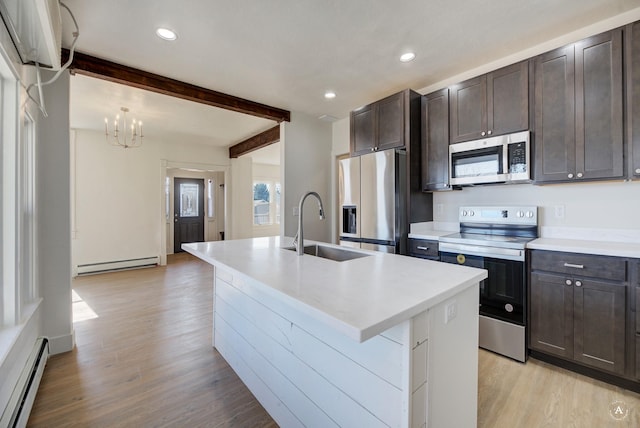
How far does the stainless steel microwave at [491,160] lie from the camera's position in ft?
7.63

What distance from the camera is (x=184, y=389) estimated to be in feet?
6.15

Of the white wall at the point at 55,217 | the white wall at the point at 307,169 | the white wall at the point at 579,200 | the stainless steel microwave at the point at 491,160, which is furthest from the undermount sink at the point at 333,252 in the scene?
the white wall at the point at 55,217

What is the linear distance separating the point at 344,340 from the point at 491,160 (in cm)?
223

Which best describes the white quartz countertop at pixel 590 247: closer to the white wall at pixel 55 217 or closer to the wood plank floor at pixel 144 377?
the wood plank floor at pixel 144 377

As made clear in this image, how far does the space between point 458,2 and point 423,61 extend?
Result: 2.53ft

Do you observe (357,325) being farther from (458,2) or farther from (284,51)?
(284,51)

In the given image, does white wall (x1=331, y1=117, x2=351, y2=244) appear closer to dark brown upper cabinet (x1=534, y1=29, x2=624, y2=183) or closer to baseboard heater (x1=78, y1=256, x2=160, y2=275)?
dark brown upper cabinet (x1=534, y1=29, x2=624, y2=183)

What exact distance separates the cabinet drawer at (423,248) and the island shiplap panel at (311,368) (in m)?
1.76

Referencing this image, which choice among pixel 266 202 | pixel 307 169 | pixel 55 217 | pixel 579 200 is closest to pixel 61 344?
pixel 55 217

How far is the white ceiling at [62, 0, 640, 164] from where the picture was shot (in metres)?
1.93

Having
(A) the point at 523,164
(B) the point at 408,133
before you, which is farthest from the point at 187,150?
(A) the point at 523,164

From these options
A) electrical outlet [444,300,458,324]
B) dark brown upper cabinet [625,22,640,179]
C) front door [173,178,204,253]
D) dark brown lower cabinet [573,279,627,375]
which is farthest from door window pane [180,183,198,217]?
dark brown upper cabinet [625,22,640,179]

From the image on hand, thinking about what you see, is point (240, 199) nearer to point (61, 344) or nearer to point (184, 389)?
point (61, 344)

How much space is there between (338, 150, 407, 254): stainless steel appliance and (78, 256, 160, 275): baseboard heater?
4332 mm
